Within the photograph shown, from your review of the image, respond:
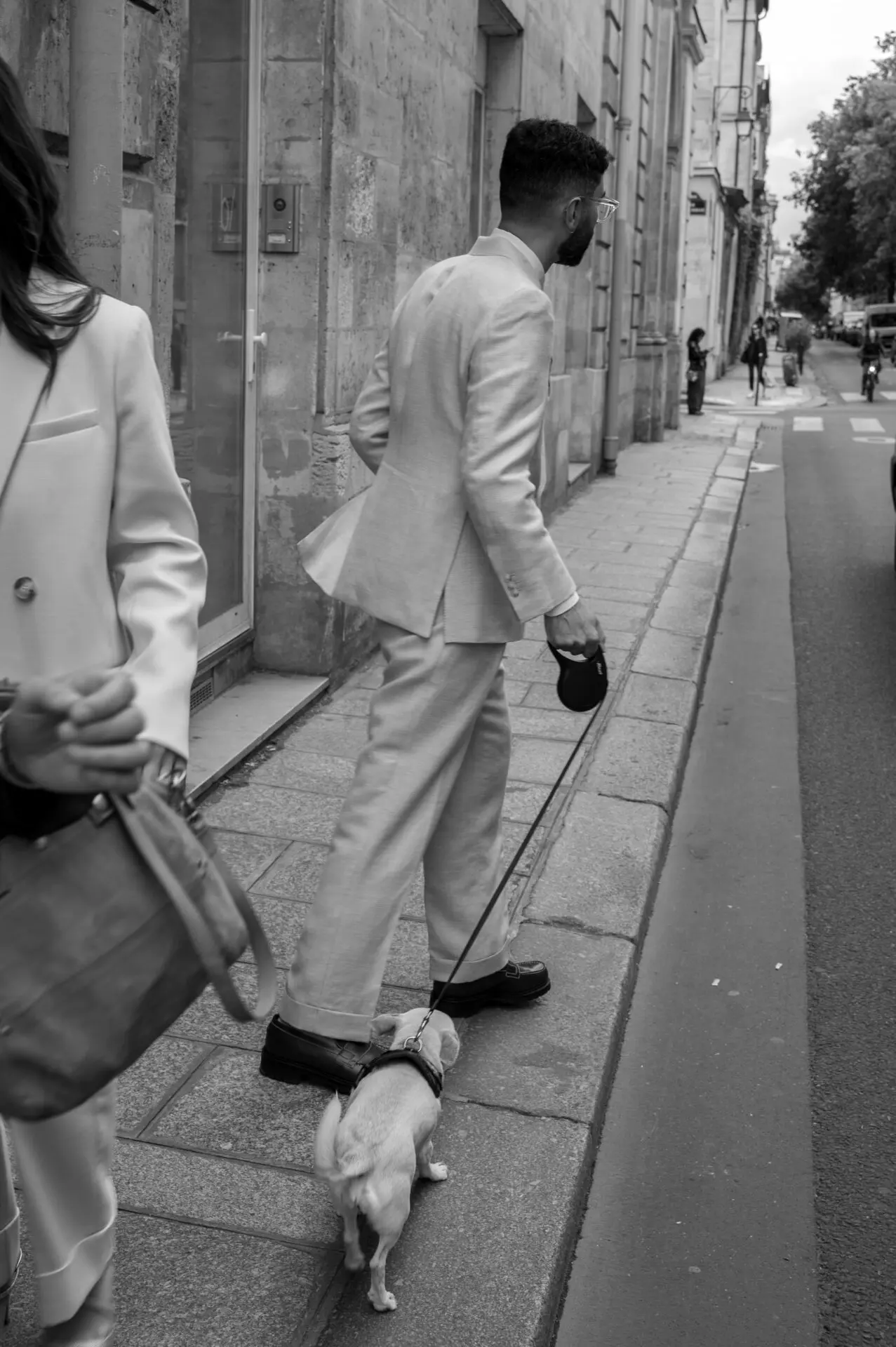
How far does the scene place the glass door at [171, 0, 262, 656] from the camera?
5520mm

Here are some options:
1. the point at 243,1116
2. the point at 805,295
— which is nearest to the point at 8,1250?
the point at 243,1116

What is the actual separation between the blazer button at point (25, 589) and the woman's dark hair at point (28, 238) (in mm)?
243

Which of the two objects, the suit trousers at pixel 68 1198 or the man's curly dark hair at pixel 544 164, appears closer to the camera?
the suit trousers at pixel 68 1198

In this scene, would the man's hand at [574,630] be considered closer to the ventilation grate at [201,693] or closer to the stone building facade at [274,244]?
the stone building facade at [274,244]

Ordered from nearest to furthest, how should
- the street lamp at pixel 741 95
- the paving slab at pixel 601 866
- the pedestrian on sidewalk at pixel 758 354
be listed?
the paving slab at pixel 601 866 → the pedestrian on sidewalk at pixel 758 354 → the street lamp at pixel 741 95

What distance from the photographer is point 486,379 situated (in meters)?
2.88

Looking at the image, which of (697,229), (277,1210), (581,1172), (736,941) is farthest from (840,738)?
(697,229)

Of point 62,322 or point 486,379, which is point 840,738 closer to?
point 486,379

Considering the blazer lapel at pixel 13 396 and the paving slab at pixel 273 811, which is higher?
the blazer lapel at pixel 13 396

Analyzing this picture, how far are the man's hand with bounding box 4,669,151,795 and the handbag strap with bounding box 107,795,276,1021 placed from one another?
0.10 m

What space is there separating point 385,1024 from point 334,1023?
0.92ft

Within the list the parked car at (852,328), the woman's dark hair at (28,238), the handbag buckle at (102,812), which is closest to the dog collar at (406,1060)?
the handbag buckle at (102,812)

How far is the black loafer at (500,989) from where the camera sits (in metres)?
3.43

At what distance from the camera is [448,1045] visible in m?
2.82
